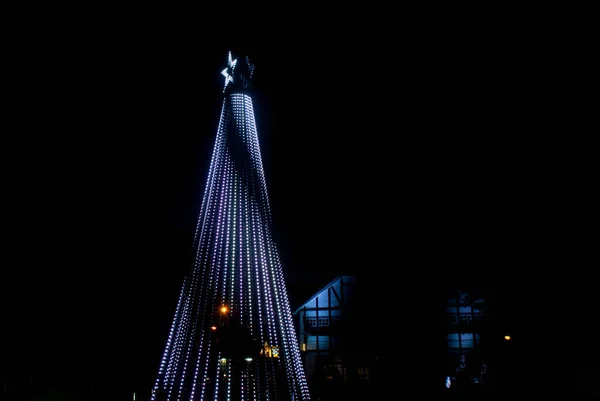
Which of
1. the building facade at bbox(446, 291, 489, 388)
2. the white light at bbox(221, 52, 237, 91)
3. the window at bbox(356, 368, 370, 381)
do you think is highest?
the white light at bbox(221, 52, 237, 91)

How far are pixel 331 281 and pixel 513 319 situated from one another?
10.4 meters

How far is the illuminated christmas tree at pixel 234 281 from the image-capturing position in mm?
10273

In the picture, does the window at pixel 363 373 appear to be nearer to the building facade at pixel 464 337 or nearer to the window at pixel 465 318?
the building facade at pixel 464 337

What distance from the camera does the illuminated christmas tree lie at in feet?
33.7

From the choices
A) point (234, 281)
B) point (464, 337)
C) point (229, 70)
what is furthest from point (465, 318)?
point (229, 70)

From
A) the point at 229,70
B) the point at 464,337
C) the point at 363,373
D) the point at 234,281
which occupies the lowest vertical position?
the point at 363,373

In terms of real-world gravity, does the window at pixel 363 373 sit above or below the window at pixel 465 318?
below

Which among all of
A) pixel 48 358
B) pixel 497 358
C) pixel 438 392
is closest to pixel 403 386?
pixel 438 392

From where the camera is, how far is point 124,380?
12609 mm

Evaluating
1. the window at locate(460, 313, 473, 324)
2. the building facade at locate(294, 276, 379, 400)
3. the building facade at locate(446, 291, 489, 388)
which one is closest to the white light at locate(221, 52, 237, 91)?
the building facade at locate(294, 276, 379, 400)

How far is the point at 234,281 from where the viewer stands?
35.8ft

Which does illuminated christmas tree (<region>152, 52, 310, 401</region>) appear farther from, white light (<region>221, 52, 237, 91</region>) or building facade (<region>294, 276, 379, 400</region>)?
building facade (<region>294, 276, 379, 400</region>)

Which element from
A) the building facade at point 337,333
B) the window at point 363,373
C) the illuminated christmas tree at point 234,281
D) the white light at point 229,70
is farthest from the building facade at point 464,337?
the white light at point 229,70

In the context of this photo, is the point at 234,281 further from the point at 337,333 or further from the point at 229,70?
the point at 337,333
